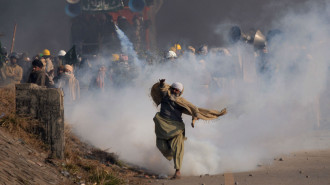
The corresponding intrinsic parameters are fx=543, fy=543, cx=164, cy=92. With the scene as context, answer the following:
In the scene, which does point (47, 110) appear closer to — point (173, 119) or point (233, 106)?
point (173, 119)

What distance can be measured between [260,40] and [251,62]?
943 mm

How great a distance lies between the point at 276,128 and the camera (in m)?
15.2

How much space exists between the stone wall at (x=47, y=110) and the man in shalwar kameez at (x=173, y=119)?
1744mm

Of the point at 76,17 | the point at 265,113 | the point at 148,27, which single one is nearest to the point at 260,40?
the point at 265,113

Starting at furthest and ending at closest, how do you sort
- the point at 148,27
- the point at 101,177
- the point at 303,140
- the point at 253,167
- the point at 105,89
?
the point at 148,27 → the point at 105,89 → the point at 303,140 → the point at 253,167 → the point at 101,177

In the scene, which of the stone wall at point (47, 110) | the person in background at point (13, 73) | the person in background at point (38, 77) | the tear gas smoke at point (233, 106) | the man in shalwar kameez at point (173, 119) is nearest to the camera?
the stone wall at point (47, 110)

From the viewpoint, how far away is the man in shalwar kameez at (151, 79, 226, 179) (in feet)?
30.5

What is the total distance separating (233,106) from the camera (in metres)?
17.0

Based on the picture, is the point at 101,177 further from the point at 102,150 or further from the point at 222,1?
the point at 222,1

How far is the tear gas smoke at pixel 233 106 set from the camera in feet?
35.8

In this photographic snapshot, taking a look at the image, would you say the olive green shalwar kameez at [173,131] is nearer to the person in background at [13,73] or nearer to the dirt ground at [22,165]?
the dirt ground at [22,165]

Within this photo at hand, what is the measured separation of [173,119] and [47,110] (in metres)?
2.18

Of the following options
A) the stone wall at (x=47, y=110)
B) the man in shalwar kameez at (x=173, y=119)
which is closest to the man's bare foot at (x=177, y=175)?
the man in shalwar kameez at (x=173, y=119)

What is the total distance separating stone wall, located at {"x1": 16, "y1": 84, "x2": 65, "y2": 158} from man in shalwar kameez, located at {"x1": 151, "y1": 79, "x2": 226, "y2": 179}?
174cm
